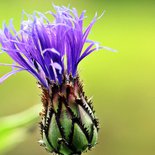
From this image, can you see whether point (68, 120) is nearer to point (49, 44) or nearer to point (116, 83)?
point (49, 44)

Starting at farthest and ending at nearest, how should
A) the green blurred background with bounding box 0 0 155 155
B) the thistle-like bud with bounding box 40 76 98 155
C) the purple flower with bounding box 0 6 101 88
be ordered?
the green blurred background with bounding box 0 0 155 155, the purple flower with bounding box 0 6 101 88, the thistle-like bud with bounding box 40 76 98 155

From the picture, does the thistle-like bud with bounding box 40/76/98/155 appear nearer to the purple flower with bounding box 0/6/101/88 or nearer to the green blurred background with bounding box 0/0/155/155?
the purple flower with bounding box 0/6/101/88

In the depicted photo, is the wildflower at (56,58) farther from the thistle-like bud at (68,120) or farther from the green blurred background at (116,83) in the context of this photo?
the green blurred background at (116,83)

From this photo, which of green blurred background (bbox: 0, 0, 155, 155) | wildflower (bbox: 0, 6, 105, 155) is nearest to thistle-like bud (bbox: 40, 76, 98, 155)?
wildflower (bbox: 0, 6, 105, 155)

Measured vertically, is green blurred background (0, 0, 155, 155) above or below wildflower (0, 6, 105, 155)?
above

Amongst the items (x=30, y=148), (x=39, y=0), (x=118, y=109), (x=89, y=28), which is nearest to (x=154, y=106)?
(x=118, y=109)

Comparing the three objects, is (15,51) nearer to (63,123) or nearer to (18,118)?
(63,123)
